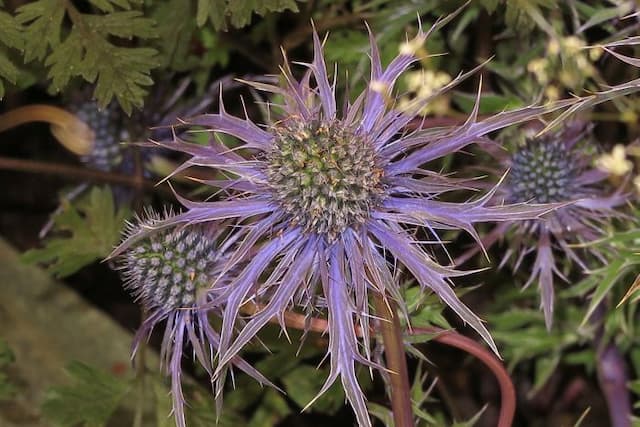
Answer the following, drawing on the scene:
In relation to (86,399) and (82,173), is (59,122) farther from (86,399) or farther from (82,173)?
(86,399)

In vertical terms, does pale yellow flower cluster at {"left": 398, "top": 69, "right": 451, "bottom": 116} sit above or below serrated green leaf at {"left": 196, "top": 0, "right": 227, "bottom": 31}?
below

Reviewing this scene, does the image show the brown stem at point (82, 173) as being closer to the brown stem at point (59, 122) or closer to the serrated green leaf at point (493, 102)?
the brown stem at point (59, 122)

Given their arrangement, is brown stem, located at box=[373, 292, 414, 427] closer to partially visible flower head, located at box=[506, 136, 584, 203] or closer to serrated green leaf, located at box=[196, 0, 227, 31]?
partially visible flower head, located at box=[506, 136, 584, 203]

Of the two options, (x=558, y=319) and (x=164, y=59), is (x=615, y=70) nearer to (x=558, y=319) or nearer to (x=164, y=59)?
(x=558, y=319)

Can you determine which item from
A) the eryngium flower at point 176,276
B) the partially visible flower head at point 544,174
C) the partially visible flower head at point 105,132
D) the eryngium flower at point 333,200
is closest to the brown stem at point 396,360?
the eryngium flower at point 333,200

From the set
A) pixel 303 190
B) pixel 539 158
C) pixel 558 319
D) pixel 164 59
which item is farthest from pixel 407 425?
pixel 164 59

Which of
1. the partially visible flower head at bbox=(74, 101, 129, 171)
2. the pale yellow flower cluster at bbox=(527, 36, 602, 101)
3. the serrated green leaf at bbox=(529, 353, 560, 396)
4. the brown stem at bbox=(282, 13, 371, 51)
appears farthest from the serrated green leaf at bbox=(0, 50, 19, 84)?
the serrated green leaf at bbox=(529, 353, 560, 396)
